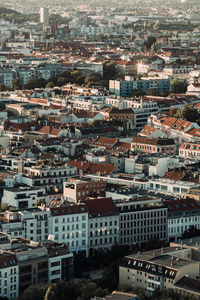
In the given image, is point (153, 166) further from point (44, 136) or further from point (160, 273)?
point (160, 273)

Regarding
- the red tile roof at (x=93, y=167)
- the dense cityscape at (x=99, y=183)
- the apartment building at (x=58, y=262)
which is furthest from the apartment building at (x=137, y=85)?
the apartment building at (x=58, y=262)

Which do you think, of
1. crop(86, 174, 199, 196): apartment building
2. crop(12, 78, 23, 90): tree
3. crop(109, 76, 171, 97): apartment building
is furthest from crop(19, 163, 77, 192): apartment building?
crop(12, 78, 23, 90): tree

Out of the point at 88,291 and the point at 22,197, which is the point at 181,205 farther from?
the point at 88,291

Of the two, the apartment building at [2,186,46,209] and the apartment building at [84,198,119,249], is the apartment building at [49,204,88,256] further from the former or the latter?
the apartment building at [2,186,46,209]

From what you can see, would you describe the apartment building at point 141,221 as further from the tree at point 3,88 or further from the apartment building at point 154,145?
the tree at point 3,88

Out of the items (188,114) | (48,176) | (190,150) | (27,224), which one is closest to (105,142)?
(190,150)
